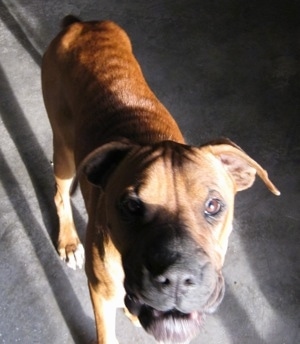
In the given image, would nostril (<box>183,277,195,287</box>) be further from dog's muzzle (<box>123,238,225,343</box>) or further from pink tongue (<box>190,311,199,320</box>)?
pink tongue (<box>190,311,199,320</box>)

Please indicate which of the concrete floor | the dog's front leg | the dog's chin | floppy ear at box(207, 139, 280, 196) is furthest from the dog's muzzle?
the concrete floor

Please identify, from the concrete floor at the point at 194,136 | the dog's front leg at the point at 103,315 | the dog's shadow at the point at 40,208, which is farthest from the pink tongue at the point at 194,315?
the dog's shadow at the point at 40,208

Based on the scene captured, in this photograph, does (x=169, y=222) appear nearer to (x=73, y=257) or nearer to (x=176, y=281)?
(x=176, y=281)

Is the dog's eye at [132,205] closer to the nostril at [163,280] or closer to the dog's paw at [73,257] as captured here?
the nostril at [163,280]

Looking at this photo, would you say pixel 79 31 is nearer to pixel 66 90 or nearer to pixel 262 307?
pixel 66 90

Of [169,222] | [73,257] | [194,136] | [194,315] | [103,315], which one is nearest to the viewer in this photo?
[169,222]

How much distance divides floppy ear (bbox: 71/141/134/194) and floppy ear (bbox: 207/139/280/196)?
0.36 meters

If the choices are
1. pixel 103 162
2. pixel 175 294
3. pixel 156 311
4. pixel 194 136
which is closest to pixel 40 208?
pixel 194 136

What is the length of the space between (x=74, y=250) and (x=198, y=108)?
54.1 inches

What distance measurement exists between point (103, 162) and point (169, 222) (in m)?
0.45

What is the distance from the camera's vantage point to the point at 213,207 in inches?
86.0

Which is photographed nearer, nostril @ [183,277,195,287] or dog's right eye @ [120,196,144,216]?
nostril @ [183,277,195,287]

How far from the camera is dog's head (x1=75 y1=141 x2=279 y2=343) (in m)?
2.01

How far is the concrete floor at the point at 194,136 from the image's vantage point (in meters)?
3.23
